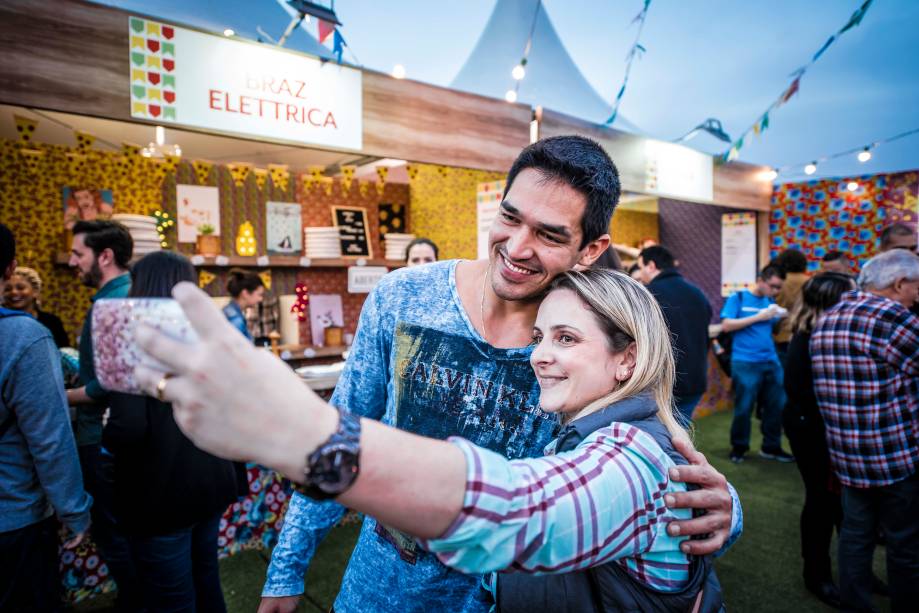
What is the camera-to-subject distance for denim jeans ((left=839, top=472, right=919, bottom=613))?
2.25 metres

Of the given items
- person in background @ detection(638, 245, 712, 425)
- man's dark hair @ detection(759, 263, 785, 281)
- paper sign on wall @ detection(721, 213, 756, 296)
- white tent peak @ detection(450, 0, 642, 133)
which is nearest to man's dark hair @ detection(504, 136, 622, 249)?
person in background @ detection(638, 245, 712, 425)

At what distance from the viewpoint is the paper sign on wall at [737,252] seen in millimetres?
7113

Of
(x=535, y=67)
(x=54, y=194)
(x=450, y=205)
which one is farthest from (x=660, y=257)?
(x=535, y=67)

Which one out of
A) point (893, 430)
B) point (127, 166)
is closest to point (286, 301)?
point (127, 166)

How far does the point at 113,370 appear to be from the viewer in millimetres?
533

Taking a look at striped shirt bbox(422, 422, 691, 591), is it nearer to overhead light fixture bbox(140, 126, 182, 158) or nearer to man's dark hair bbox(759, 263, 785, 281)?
overhead light fixture bbox(140, 126, 182, 158)

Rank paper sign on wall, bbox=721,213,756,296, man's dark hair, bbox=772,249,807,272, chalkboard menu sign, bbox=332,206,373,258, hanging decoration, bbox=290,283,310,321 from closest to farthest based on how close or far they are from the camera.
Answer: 1. hanging decoration, bbox=290,283,310,321
2. chalkboard menu sign, bbox=332,206,373,258
3. man's dark hair, bbox=772,249,807,272
4. paper sign on wall, bbox=721,213,756,296

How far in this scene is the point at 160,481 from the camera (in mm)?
1865

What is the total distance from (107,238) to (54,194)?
192 centimetres

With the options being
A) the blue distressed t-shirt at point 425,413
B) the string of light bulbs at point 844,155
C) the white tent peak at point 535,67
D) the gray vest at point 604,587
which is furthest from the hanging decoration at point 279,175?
the white tent peak at point 535,67

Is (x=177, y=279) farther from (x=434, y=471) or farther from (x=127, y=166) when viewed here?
(x=127, y=166)

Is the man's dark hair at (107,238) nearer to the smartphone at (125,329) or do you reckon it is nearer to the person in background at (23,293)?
the person in background at (23,293)

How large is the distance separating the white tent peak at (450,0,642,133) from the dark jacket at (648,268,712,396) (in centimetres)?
751

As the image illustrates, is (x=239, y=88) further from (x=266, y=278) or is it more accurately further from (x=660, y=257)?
(x=660, y=257)
